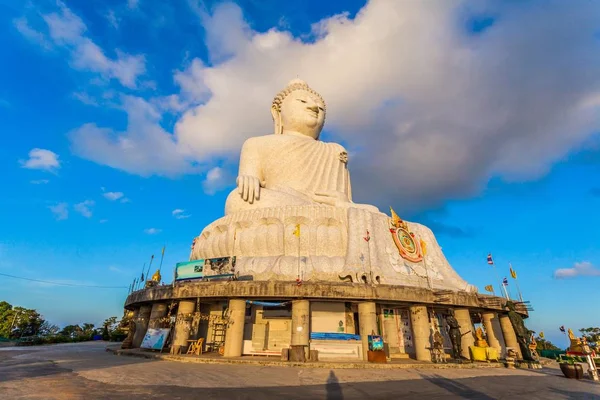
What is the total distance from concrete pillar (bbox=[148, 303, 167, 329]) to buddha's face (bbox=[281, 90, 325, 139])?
1660 cm

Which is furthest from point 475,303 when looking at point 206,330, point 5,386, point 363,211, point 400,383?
point 5,386

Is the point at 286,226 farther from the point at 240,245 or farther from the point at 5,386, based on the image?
the point at 5,386

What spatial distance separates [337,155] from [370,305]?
43.3 feet

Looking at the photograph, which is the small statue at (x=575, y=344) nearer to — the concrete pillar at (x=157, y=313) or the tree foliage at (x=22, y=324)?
the concrete pillar at (x=157, y=313)

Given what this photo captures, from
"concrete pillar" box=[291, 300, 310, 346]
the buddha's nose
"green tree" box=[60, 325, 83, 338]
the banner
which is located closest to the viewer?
"concrete pillar" box=[291, 300, 310, 346]

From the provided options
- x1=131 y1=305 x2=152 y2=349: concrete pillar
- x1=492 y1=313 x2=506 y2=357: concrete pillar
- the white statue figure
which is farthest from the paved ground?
x1=492 y1=313 x2=506 y2=357: concrete pillar

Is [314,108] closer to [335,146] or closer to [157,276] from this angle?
[335,146]

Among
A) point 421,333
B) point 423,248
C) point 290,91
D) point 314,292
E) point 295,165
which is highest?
point 290,91

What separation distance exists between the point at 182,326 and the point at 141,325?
4.25 m

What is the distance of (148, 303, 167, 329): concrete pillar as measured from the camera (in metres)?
15.3

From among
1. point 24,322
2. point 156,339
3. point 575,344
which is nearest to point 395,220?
point 575,344

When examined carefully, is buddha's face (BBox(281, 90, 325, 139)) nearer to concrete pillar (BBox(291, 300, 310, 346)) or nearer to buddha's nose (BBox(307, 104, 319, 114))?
buddha's nose (BBox(307, 104, 319, 114))

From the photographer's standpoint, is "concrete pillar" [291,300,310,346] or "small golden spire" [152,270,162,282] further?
"small golden spire" [152,270,162,282]

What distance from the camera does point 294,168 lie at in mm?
22578
